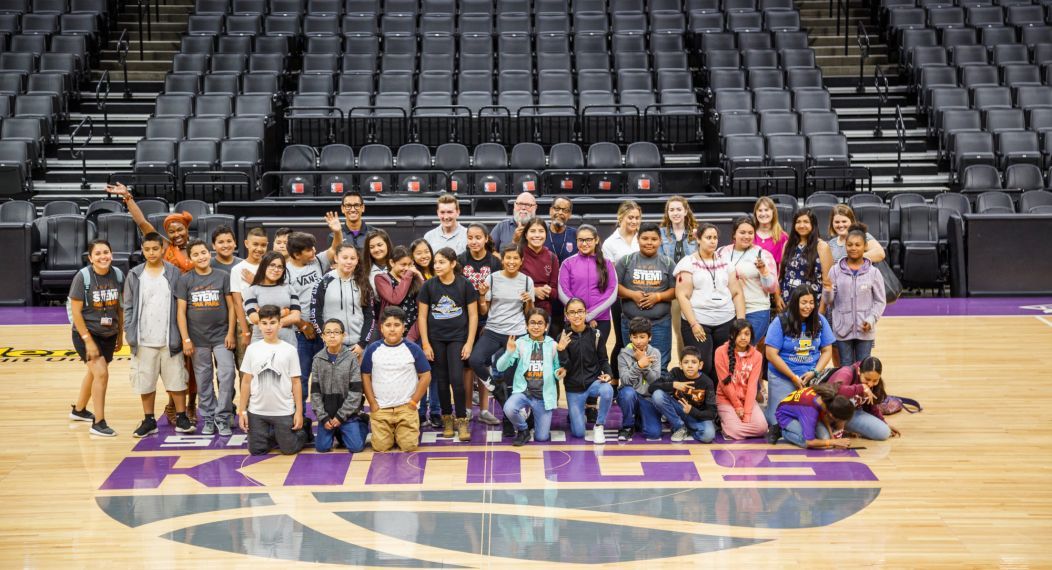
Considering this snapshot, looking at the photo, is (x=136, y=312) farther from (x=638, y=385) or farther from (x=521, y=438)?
(x=638, y=385)

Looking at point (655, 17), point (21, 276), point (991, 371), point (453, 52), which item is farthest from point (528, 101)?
point (991, 371)

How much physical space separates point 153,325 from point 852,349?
4883 mm

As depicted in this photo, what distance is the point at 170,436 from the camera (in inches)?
304

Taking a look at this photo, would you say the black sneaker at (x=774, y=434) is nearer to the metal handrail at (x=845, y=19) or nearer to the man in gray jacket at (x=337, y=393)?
the man in gray jacket at (x=337, y=393)

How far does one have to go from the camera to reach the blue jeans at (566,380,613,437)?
7523 millimetres

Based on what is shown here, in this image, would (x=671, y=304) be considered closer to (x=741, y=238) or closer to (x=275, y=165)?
(x=741, y=238)

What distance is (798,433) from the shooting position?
7.38m

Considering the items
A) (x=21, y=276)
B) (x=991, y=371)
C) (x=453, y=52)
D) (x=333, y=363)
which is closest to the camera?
(x=333, y=363)

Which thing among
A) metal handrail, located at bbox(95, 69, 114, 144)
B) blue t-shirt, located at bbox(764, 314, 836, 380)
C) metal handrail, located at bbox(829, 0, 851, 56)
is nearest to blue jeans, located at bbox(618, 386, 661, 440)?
blue t-shirt, located at bbox(764, 314, 836, 380)

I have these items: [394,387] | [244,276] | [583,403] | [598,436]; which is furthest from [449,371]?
[244,276]

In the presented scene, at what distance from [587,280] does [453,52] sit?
10.5 m

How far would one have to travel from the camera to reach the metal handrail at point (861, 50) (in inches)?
705

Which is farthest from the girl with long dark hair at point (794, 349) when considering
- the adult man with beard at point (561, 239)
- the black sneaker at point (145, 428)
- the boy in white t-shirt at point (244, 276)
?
the black sneaker at point (145, 428)

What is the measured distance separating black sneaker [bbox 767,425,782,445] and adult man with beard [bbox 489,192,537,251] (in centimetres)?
227
